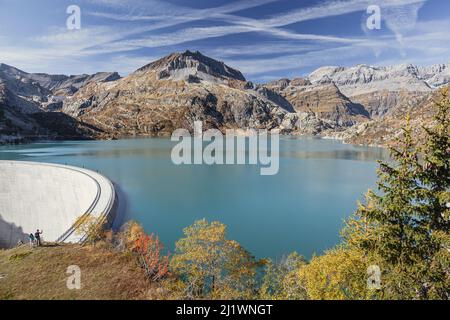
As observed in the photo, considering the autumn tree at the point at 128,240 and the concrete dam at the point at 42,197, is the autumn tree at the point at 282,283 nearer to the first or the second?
the autumn tree at the point at 128,240

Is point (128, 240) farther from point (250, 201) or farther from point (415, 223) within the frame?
point (250, 201)

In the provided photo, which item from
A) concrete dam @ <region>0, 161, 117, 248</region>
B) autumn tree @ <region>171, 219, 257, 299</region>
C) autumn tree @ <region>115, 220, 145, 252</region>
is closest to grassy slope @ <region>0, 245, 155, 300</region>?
autumn tree @ <region>115, 220, 145, 252</region>

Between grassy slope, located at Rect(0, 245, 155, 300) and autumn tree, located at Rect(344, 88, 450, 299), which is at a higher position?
autumn tree, located at Rect(344, 88, 450, 299)

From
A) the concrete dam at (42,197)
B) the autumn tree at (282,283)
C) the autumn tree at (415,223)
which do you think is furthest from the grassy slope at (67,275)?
the concrete dam at (42,197)

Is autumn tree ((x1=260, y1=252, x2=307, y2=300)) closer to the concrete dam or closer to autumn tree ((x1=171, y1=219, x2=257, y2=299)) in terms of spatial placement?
autumn tree ((x1=171, y1=219, x2=257, y2=299))
